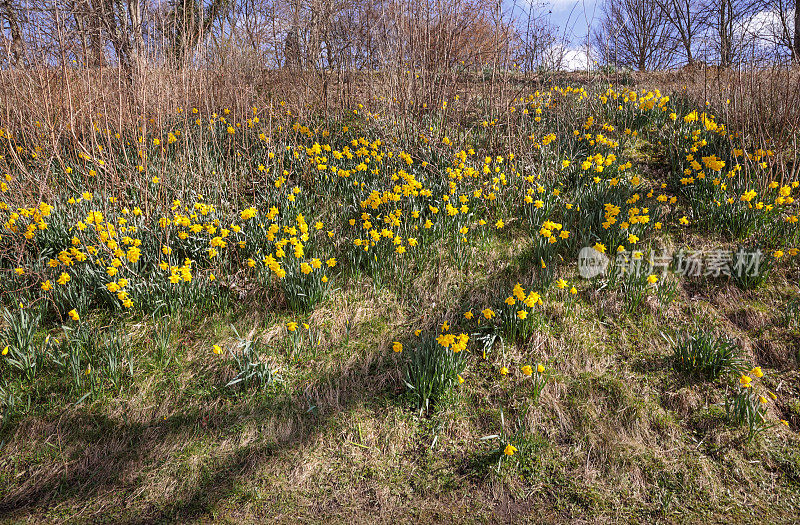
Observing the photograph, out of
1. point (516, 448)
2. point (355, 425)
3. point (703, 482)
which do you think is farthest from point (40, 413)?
point (703, 482)

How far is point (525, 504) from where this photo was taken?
217 centimetres

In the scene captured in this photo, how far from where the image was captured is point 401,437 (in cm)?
248

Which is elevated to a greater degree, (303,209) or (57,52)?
(57,52)

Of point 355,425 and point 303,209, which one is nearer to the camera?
point 355,425

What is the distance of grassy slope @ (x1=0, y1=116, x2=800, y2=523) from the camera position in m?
2.16

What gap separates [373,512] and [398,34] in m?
4.55

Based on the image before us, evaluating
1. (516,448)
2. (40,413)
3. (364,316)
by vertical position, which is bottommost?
(516,448)

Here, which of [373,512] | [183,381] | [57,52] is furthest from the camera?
[57,52]

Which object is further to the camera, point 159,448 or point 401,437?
point 401,437

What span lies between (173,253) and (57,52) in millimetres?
2189

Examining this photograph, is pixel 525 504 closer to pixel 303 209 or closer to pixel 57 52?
pixel 303 209

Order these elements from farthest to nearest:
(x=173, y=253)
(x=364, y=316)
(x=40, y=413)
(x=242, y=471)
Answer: (x=173, y=253) < (x=364, y=316) < (x=40, y=413) < (x=242, y=471)

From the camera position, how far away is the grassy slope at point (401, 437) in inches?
85.0

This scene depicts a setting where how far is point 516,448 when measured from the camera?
2.27 meters
